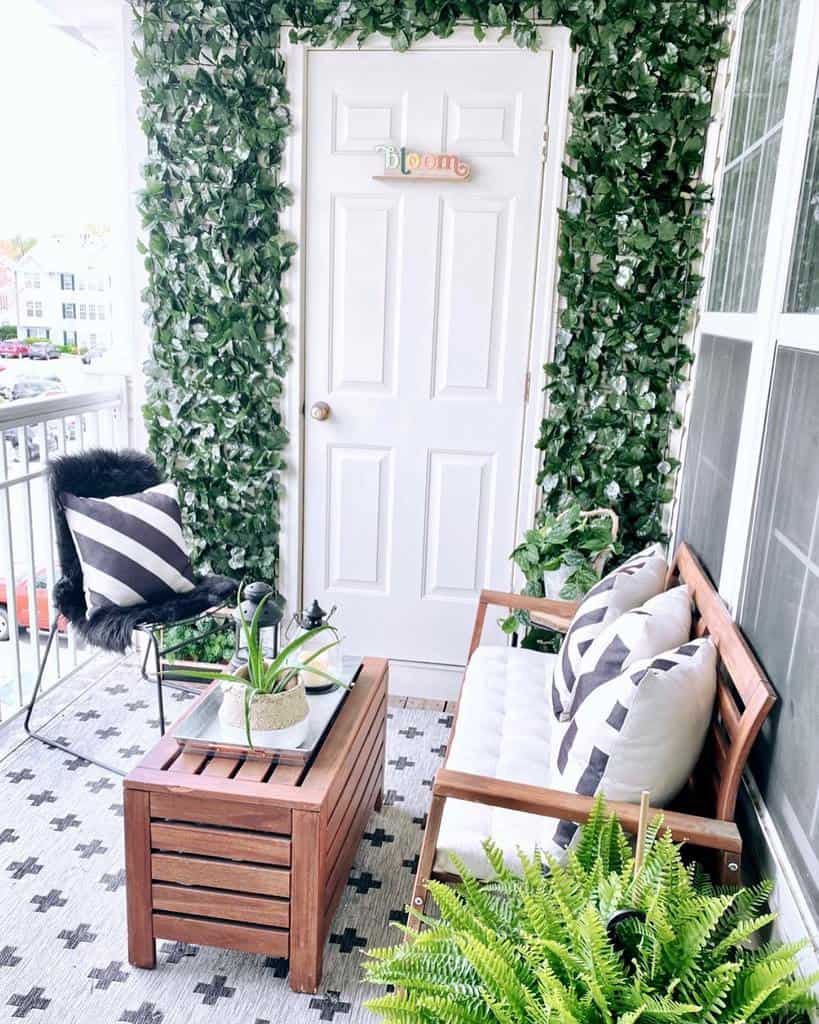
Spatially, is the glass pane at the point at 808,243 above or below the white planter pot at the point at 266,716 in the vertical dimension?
above

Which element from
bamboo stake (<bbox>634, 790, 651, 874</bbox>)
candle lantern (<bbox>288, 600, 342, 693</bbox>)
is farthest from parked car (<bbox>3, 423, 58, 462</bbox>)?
bamboo stake (<bbox>634, 790, 651, 874</bbox>)

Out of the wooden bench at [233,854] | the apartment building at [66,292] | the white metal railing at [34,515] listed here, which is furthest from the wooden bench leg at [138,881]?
the apartment building at [66,292]

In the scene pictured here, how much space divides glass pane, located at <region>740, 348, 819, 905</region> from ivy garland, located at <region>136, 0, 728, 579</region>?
1.31 m

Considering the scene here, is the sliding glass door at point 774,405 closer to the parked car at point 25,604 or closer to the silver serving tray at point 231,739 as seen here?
the silver serving tray at point 231,739

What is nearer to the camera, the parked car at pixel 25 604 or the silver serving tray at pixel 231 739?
the silver serving tray at pixel 231 739

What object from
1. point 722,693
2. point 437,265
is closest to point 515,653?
point 722,693

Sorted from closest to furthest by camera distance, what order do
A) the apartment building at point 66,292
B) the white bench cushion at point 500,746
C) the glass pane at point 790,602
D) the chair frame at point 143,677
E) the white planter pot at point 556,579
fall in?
the glass pane at point 790,602 → the white bench cushion at point 500,746 → the chair frame at point 143,677 → the white planter pot at point 556,579 → the apartment building at point 66,292

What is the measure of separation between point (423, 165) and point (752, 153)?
1.21 meters

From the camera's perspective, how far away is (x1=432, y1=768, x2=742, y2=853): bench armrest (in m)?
1.50

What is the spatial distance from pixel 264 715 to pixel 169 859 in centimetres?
35

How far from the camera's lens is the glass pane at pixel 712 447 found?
222 cm

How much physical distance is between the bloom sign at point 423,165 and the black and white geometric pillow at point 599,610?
5.17 ft

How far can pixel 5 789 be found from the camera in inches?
101

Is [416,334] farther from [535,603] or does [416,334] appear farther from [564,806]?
[564,806]
